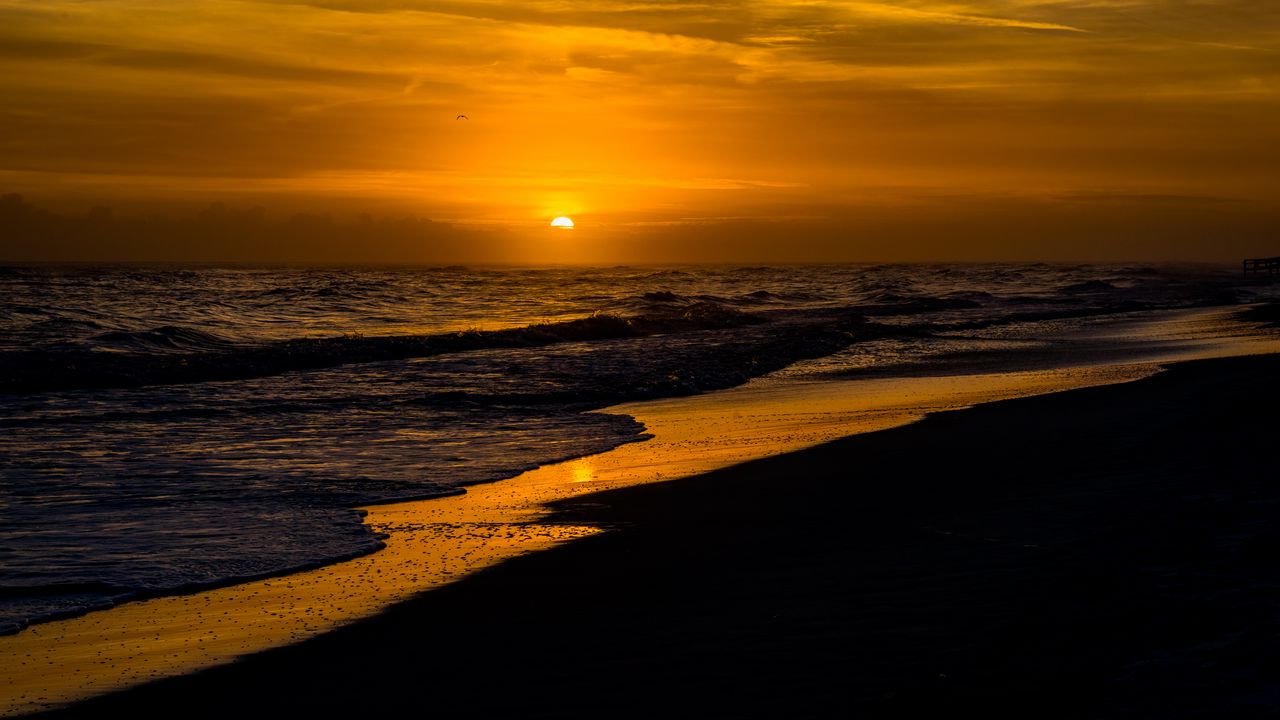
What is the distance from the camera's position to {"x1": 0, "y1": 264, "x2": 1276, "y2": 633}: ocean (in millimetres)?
8172

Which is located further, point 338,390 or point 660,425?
point 338,390

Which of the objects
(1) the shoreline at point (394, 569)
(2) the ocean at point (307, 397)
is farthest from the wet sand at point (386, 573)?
(2) the ocean at point (307, 397)

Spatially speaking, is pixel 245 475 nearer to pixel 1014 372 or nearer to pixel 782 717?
pixel 782 717

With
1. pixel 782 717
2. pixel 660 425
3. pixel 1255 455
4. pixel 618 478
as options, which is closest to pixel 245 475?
pixel 618 478

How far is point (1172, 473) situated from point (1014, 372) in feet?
40.3

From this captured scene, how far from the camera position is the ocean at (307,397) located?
8172 millimetres

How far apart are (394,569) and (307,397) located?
11192 millimetres

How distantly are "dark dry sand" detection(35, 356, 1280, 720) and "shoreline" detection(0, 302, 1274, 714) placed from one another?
31 centimetres

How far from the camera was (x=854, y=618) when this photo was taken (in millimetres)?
5645

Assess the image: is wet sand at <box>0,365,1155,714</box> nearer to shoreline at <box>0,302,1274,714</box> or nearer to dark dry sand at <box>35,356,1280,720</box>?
shoreline at <box>0,302,1274,714</box>

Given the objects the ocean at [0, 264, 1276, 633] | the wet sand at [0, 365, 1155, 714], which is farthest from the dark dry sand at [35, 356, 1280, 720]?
the ocean at [0, 264, 1276, 633]

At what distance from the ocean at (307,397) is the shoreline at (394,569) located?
0.32m

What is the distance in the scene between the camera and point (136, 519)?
8.89 meters

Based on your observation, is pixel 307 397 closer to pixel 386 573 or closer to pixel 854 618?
pixel 386 573
